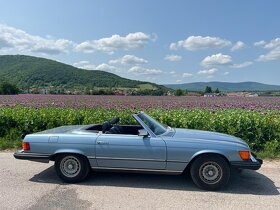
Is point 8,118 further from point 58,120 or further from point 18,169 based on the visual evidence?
point 18,169

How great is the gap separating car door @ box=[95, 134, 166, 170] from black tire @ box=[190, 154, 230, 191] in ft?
1.91

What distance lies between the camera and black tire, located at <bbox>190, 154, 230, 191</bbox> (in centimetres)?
546

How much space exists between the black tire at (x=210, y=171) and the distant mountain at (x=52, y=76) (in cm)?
7799

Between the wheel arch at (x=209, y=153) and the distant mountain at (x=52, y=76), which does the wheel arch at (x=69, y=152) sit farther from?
the distant mountain at (x=52, y=76)

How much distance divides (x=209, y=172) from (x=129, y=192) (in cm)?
141

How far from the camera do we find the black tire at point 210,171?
546 cm

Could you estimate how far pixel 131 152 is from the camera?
5582 mm

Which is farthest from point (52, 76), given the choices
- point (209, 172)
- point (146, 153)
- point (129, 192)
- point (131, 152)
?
point (209, 172)

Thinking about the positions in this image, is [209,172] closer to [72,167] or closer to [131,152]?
[131,152]

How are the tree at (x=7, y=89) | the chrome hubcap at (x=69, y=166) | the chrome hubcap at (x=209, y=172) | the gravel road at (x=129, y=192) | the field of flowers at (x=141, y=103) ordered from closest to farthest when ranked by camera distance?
the gravel road at (x=129, y=192)
the chrome hubcap at (x=209, y=172)
the chrome hubcap at (x=69, y=166)
the field of flowers at (x=141, y=103)
the tree at (x=7, y=89)

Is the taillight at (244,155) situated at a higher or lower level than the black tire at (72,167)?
higher

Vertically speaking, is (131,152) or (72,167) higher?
(131,152)

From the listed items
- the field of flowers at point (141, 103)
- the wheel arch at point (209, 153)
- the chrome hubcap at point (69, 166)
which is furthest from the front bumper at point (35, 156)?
the field of flowers at point (141, 103)

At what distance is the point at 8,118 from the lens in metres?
10.1
